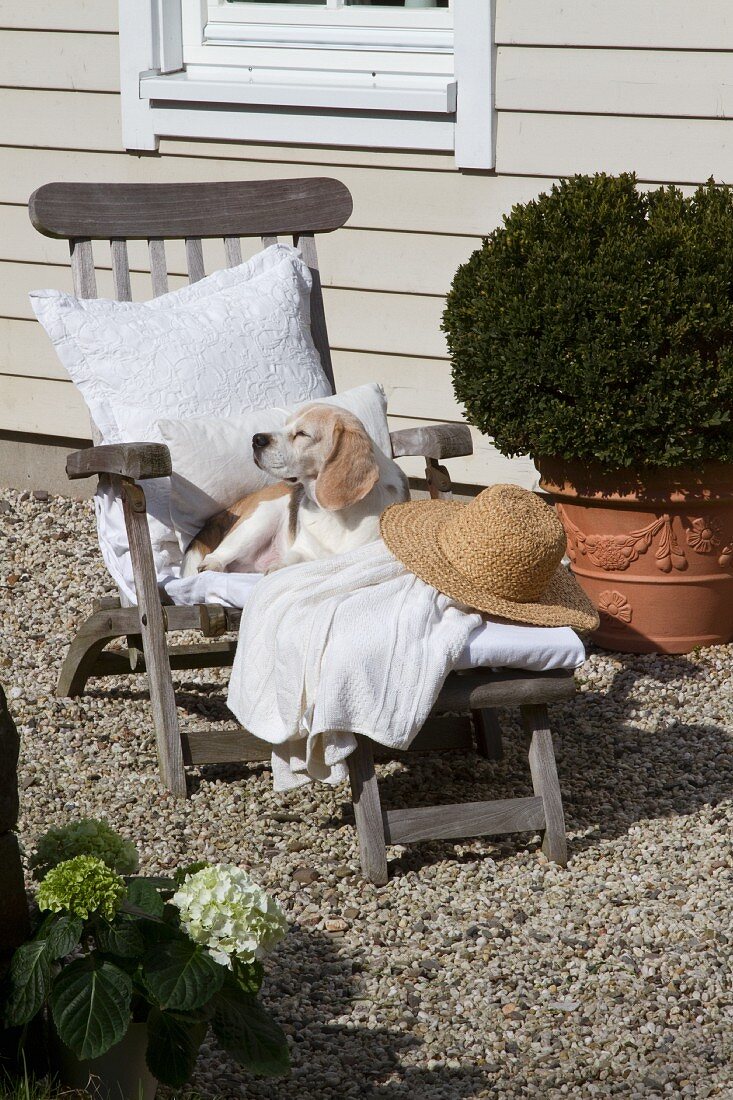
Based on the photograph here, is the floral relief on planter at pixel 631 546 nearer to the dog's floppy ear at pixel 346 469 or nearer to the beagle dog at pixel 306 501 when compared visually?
the beagle dog at pixel 306 501

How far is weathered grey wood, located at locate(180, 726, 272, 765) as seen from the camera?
10.7 ft

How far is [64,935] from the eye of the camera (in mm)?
1885

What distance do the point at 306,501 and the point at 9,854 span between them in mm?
1551

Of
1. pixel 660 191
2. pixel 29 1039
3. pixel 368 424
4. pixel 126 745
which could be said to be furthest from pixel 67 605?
pixel 29 1039

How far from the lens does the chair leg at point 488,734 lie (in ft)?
11.7

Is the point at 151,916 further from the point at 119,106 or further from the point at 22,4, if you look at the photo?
the point at 22,4

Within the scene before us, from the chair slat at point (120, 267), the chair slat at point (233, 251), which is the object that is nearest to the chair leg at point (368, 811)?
the chair slat at point (120, 267)

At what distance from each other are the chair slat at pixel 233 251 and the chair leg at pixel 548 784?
1822mm

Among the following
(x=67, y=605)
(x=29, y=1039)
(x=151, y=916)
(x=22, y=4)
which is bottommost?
(x=67, y=605)

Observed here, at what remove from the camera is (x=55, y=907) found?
75.2 inches

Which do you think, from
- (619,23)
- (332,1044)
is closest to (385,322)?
(619,23)

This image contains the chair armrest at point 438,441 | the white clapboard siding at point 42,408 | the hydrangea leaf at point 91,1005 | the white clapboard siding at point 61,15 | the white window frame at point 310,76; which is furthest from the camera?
the white clapboard siding at point 42,408

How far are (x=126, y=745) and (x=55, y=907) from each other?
1.82 metres

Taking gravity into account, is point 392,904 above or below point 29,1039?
below
